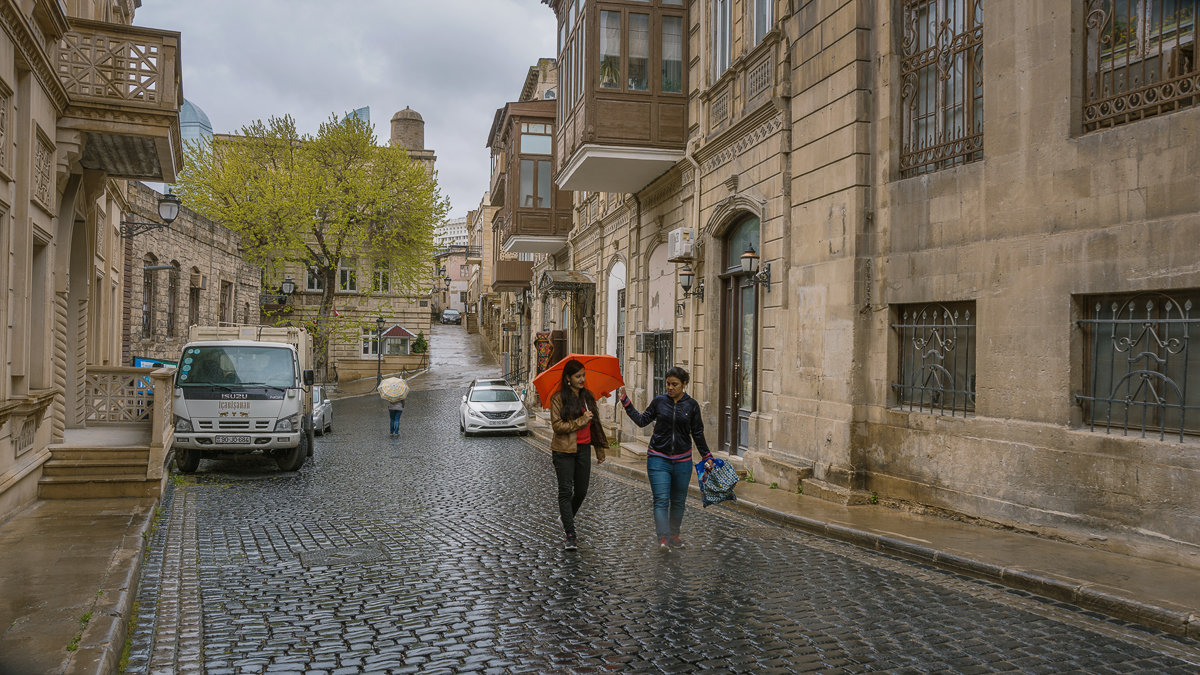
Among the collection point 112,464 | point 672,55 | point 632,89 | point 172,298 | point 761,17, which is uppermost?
point 672,55

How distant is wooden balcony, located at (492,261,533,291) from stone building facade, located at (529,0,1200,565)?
21.0 m

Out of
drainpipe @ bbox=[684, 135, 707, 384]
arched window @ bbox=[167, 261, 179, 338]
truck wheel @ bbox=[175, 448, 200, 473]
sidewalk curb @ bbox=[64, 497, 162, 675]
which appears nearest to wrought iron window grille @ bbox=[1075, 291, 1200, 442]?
sidewalk curb @ bbox=[64, 497, 162, 675]

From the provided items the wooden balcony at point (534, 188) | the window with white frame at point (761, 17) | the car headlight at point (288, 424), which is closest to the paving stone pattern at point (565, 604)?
the car headlight at point (288, 424)

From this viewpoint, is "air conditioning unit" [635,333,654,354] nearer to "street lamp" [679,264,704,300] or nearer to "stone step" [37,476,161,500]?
"street lamp" [679,264,704,300]

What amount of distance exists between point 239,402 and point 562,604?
9.03m

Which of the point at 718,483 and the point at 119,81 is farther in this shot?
the point at 119,81

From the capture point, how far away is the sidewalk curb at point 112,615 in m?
4.28

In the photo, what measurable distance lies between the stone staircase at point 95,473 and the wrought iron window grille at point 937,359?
884 centimetres

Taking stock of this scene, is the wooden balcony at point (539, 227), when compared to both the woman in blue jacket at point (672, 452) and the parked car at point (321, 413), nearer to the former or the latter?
the parked car at point (321, 413)

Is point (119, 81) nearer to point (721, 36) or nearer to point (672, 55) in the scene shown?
point (721, 36)

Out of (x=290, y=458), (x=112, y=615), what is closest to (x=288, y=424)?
(x=290, y=458)

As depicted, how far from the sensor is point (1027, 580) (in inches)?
251

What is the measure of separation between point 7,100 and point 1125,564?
1063 centimetres

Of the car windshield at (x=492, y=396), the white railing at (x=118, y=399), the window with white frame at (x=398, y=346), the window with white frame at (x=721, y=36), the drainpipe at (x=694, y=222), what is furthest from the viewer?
the window with white frame at (x=398, y=346)
